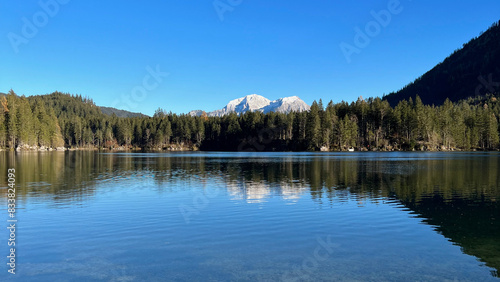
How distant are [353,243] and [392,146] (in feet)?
589

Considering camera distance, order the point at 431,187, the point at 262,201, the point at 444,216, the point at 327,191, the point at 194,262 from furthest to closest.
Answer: the point at 431,187 < the point at 327,191 < the point at 262,201 < the point at 444,216 < the point at 194,262

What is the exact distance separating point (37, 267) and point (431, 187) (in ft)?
119

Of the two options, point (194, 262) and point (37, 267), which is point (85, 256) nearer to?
point (37, 267)

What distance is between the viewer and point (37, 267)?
13.3 meters

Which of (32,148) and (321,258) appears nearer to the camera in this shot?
(321,258)

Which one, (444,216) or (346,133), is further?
(346,133)

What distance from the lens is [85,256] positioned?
48.2ft

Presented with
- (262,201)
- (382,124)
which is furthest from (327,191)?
(382,124)

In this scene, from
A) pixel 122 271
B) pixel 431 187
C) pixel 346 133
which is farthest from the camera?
pixel 346 133

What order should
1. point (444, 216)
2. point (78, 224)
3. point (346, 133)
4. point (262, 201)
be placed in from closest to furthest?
point (78, 224) < point (444, 216) < point (262, 201) < point (346, 133)

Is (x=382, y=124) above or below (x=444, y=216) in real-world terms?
above

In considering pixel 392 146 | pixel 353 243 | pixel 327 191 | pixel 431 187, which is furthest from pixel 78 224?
pixel 392 146

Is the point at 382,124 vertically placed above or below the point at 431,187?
above

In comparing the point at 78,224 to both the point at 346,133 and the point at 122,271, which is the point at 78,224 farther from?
the point at 346,133
